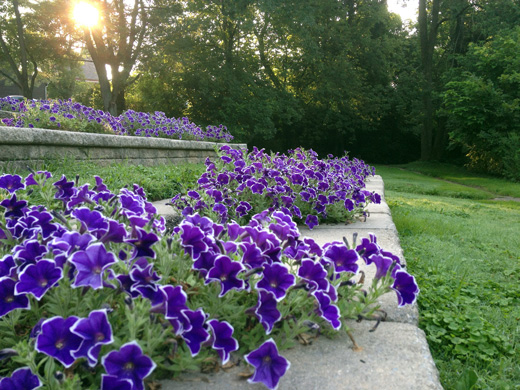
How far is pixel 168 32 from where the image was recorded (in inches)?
664

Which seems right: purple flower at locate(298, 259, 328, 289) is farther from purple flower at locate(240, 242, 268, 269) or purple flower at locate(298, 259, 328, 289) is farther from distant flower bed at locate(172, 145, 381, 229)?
distant flower bed at locate(172, 145, 381, 229)

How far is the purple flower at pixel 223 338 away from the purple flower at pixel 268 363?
86mm

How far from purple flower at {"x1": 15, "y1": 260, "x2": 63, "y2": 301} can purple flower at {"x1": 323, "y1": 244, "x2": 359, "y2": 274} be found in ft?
2.77

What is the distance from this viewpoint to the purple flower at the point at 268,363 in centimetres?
109

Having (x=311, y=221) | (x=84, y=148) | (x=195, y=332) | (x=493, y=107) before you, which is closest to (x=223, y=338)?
(x=195, y=332)

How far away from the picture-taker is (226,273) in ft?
4.03

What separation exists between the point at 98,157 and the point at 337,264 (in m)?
4.40

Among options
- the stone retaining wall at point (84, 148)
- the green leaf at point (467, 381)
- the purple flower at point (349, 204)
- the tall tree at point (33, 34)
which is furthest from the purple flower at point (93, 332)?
the tall tree at point (33, 34)

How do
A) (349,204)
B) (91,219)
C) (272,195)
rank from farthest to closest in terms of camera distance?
(349,204) → (272,195) → (91,219)

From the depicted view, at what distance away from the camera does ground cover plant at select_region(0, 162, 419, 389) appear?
3.33ft

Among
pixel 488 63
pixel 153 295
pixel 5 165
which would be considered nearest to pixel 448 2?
pixel 488 63

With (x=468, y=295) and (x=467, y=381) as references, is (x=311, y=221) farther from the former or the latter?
(x=467, y=381)

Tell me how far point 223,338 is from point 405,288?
2.20ft

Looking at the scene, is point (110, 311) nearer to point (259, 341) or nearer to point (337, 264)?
point (259, 341)
